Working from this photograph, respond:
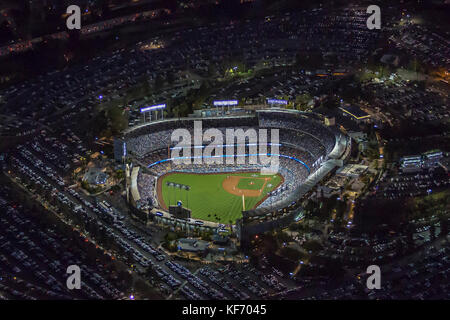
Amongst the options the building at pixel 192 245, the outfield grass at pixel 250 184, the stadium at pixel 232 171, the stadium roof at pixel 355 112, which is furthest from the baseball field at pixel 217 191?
the stadium roof at pixel 355 112

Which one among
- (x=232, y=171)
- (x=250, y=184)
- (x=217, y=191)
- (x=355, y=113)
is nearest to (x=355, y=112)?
(x=355, y=113)

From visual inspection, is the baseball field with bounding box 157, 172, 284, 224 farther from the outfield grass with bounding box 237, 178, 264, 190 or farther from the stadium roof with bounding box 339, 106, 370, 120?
the stadium roof with bounding box 339, 106, 370, 120

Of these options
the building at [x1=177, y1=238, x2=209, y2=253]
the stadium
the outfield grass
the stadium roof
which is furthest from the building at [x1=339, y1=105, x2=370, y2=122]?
the building at [x1=177, y1=238, x2=209, y2=253]

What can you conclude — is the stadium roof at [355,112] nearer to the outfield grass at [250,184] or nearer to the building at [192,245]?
the outfield grass at [250,184]

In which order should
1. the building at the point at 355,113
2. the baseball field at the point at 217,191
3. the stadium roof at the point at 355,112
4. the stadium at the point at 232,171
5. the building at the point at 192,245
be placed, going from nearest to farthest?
the building at the point at 192,245 < the stadium at the point at 232,171 < the baseball field at the point at 217,191 < the building at the point at 355,113 < the stadium roof at the point at 355,112

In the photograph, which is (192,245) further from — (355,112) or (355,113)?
(355,112)

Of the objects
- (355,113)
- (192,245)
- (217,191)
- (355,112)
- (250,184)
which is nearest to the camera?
(192,245)

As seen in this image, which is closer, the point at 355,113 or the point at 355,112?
the point at 355,113
